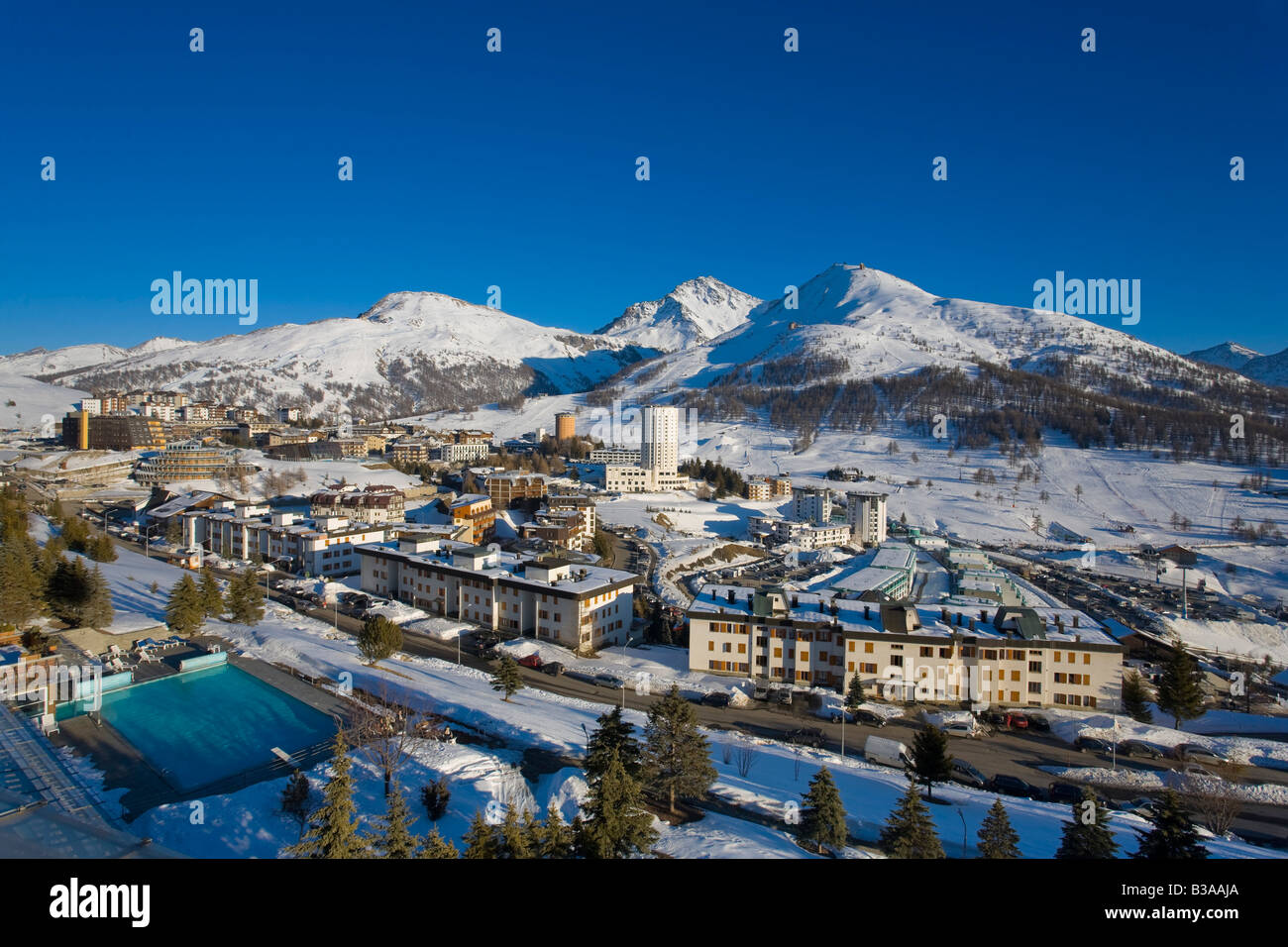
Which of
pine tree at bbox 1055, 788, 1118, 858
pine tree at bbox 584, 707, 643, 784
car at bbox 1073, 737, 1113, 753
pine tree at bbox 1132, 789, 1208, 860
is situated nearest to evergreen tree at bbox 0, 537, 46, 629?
pine tree at bbox 584, 707, 643, 784

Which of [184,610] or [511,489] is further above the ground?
[511,489]

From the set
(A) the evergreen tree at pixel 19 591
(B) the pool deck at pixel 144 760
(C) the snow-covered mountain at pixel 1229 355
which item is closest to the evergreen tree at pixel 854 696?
(B) the pool deck at pixel 144 760

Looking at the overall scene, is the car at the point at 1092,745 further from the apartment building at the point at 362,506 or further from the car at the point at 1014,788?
the apartment building at the point at 362,506

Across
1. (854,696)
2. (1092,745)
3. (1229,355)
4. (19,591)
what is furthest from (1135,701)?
(1229,355)

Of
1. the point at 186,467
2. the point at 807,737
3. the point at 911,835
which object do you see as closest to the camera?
the point at 911,835

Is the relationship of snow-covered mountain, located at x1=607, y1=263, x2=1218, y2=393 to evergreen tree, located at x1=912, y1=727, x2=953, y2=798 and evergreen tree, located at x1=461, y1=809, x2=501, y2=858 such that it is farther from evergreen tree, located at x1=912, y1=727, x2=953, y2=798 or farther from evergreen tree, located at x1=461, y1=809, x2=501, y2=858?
evergreen tree, located at x1=461, y1=809, x2=501, y2=858

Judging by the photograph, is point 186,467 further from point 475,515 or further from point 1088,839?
point 1088,839
